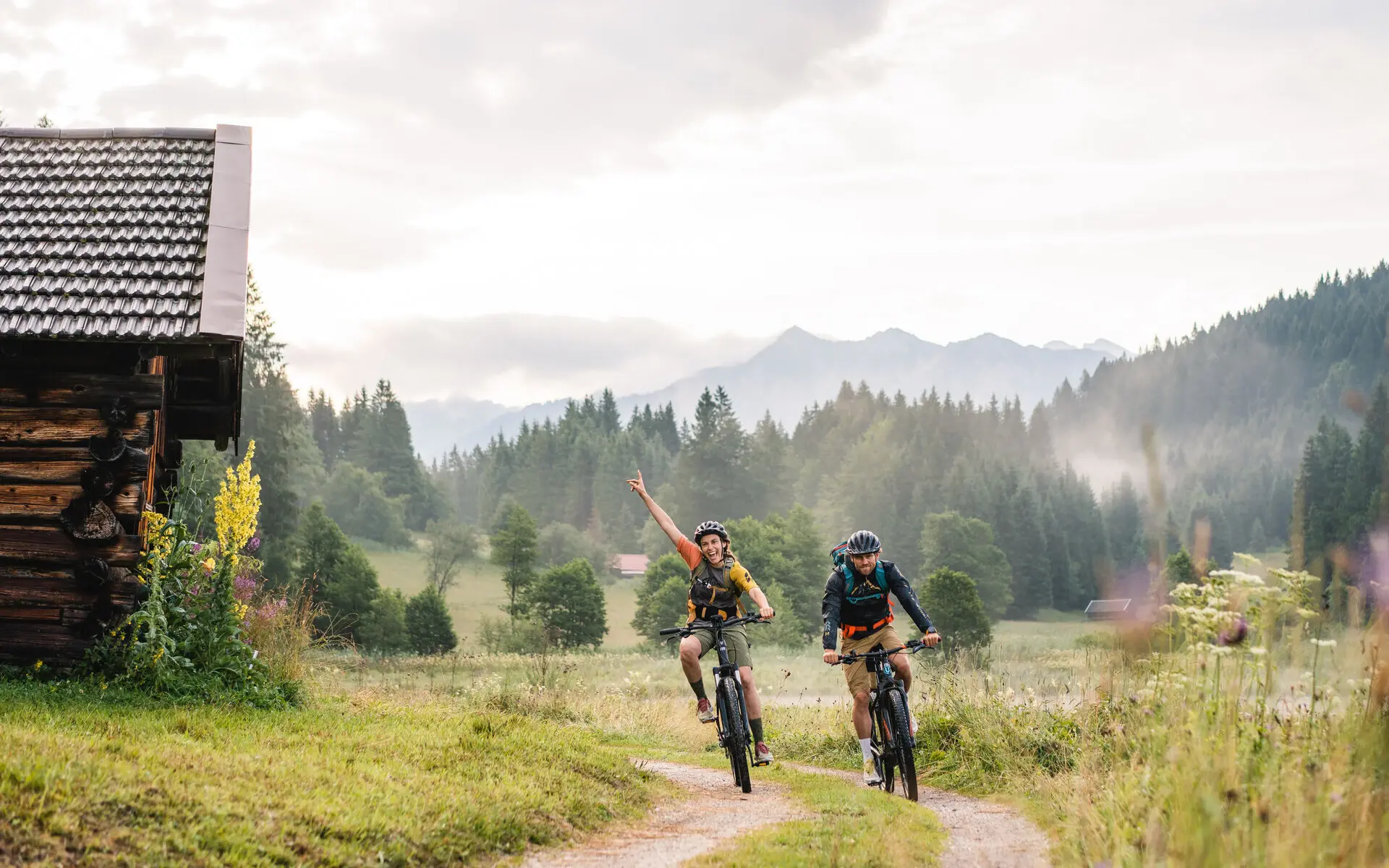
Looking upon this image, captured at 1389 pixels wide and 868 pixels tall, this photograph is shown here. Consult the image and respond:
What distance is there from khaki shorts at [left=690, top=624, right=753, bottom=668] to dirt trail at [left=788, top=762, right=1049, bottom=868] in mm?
1804

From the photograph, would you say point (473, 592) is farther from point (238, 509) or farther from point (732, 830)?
point (732, 830)

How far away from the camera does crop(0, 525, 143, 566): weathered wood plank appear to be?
35.0ft

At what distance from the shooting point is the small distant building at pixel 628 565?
100750 mm

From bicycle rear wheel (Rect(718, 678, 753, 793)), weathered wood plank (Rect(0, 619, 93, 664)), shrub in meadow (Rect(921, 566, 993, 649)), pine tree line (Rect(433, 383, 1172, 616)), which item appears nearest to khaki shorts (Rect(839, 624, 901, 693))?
bicycle rear wheel (Rect(718, 678, 753, 793))

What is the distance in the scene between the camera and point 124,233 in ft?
38.8

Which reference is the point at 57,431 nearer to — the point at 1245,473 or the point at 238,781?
the point at 238,781

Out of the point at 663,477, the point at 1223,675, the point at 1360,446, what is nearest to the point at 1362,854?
the point at 1223,675

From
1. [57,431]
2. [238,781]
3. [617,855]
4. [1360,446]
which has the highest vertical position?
[1360,446]

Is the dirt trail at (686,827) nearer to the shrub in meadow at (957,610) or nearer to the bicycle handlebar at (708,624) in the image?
the bicycle handlebar at (708,624)

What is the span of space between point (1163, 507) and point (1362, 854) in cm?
216

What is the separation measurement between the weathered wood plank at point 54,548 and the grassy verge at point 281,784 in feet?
4.44

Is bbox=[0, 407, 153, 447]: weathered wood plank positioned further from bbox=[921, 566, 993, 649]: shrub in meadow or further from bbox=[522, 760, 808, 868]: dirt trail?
bbox=[921, 566, 993, 649]: shrub in meadow

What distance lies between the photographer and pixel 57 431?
1075cm

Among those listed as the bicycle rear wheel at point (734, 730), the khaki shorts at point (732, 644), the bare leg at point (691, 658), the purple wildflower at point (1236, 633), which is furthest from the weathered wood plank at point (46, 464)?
the purple wildflower at point (1236, 633)
